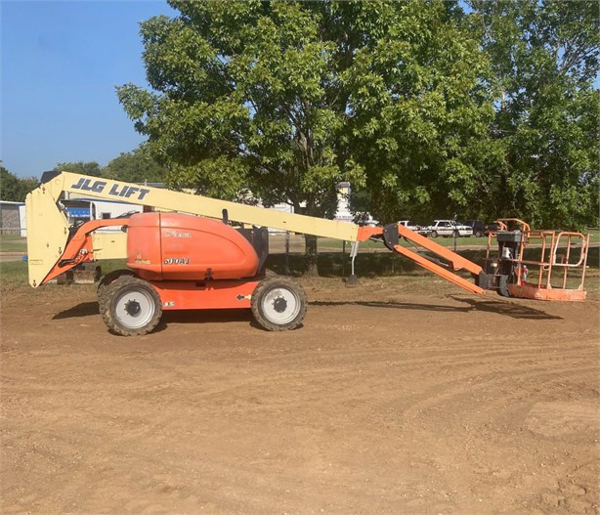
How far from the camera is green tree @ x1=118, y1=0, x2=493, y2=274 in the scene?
14102 millimetres

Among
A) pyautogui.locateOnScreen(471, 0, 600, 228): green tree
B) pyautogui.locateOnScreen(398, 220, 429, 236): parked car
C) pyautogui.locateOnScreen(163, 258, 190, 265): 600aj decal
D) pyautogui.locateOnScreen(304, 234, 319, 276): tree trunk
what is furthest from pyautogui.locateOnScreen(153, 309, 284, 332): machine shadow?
pyautogui.locateOnScreen(471, 0, 600, 228): green tree

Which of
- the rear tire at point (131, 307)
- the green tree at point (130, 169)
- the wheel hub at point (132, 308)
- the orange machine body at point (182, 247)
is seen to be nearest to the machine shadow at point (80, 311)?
the rear tire at point (131, 307)

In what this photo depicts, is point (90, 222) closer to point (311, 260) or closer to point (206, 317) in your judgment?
point (206, 317)

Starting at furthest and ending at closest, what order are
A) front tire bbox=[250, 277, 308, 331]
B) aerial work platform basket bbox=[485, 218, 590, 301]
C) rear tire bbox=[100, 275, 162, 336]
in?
aerial work platform basket bbox=[485, 218, 590, 301] → front tire bbox=[250, 277, 308, 331] → rear tire bbox=[100, 275, 162, 336]

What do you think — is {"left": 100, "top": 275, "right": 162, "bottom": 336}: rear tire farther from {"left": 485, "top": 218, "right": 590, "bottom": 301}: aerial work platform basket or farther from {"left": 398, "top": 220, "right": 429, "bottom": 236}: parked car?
{"left": 398, "top": 220, "right": 429, "bottom": 236}: parked car

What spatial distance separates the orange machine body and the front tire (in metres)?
0.60

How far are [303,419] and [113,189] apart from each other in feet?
19.0

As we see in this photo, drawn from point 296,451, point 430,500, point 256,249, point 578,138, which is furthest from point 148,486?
point 578,138

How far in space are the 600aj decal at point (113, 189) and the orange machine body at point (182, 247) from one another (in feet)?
2.07

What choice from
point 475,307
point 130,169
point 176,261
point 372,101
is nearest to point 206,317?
point 176,261

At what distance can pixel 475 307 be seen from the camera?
1217cm

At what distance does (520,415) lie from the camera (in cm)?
585

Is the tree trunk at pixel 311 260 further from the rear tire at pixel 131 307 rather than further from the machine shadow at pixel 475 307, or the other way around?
the rear tire at pixel 131 307

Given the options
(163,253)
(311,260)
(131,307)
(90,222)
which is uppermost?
(90,222)
